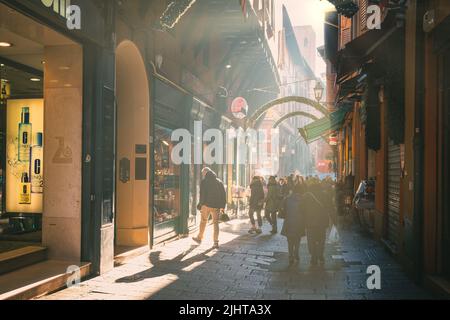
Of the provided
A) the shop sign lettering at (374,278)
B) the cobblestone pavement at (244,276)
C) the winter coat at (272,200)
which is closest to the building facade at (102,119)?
the cobblestone pavement at (244,276)

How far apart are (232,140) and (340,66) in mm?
10150

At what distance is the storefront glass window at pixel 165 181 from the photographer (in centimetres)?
1234

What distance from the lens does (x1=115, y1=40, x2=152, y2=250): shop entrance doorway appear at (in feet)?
36.6

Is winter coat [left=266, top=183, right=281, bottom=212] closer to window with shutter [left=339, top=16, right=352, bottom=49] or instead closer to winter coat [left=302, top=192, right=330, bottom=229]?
winter coat [left=302, top=192, right=330, bottom=229]

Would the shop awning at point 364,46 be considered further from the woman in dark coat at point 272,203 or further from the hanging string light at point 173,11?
the woman in dark coat at point 272,203

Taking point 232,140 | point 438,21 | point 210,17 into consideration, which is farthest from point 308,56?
point 438,21

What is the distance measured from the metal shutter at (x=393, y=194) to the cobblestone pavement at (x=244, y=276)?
46 cm

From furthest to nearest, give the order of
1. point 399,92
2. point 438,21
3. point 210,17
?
point 210,17 → point 399,92 → point 438,21

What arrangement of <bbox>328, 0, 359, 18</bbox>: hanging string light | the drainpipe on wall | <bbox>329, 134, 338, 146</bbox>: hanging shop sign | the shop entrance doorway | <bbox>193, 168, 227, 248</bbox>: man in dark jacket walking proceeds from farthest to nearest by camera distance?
<bbox>329, 134, 338, 146</bbox>: hanging shop sign < <bbox>193, 168, 227, 248</bbox>: man in dark jacket walking < the shop entrance doorway < <bbox>328, 0, 359, 18</bbox>: hanging string light < the drainpipe on wall

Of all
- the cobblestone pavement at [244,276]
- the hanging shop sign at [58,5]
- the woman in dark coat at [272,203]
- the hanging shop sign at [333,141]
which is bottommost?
the cobblestone pavement at [244,276]

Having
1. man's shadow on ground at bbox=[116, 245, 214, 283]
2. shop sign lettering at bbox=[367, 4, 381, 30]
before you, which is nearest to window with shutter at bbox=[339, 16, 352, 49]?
shop sign lettering at bbox=[367, 4, 381, 30]

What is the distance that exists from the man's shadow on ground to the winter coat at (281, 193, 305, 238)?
6.07 feet

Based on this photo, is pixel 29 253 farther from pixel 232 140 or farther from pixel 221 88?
pixel 232 140

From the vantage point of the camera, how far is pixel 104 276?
27.7 feet
